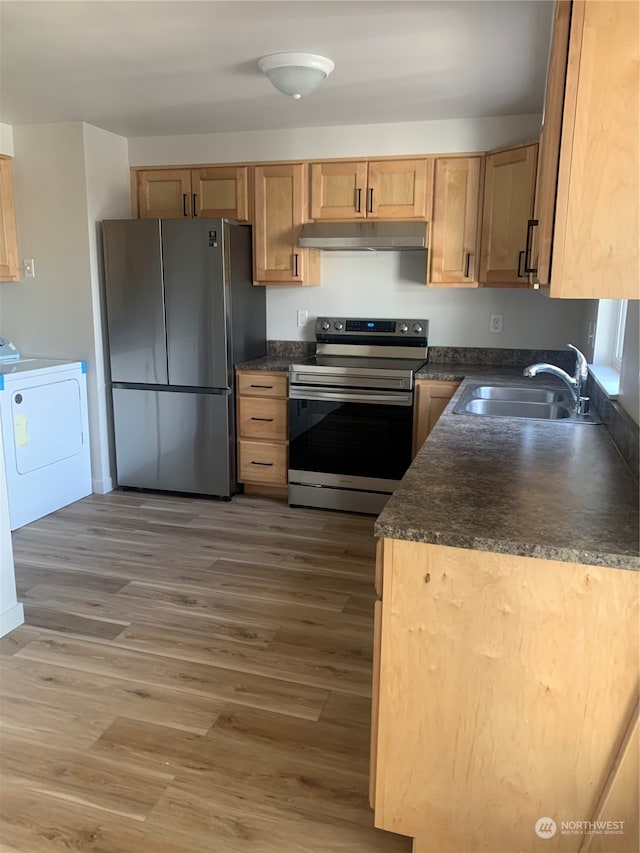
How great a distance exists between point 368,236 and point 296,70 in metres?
1.14

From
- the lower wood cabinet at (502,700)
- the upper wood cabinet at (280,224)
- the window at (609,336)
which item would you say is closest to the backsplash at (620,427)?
the window at (609,336)

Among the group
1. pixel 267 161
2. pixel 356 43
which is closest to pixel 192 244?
pixel 267 161

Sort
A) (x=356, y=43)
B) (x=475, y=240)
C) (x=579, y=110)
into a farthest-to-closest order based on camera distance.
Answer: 1. (x=475, y=240)
2. (x=356, y=43)
3. (x=579, y=110)

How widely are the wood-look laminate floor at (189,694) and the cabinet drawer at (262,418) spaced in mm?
698

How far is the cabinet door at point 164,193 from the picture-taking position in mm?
4133

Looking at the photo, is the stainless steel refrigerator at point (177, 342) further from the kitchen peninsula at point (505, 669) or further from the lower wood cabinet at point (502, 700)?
the lower wood cabinet at point (502, 700)

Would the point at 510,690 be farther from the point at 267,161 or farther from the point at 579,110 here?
the point at 267,161

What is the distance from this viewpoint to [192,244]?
375 centimetres

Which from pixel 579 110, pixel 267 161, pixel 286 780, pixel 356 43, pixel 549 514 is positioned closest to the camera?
pixel 579 110

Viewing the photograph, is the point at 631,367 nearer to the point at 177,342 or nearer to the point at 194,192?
the point at 177,342

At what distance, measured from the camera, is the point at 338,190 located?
12.6ft

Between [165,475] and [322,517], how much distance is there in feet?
3.58

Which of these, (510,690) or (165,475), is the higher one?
(510,690)
